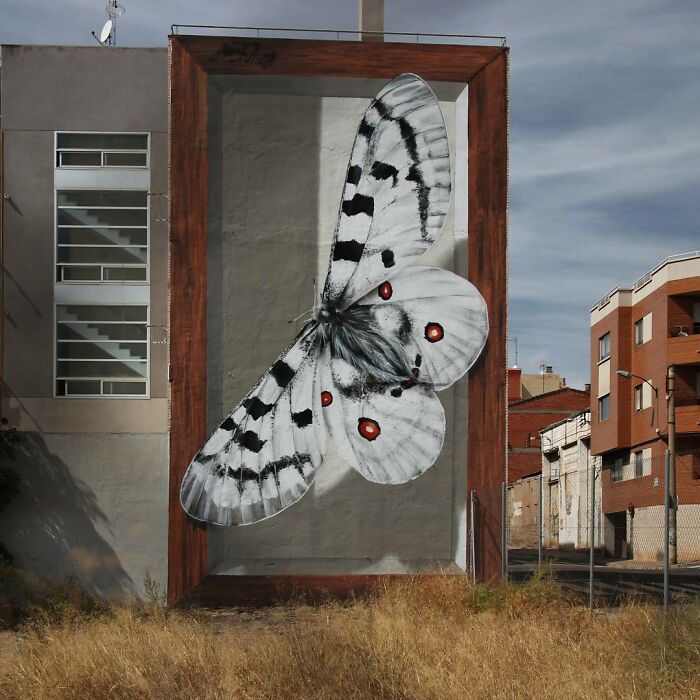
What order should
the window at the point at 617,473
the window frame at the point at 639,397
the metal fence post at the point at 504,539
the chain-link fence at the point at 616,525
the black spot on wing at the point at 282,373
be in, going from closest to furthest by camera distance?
the metal fence post at the point at 504,539 < the black spot on wing at the point at 282,373 < the chain-link fence at the point at 616,525 < the window frame at the point at 639,397 < the window at the point at 617,473

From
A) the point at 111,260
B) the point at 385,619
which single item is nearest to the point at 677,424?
the point at 111,260

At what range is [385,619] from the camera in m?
13.7

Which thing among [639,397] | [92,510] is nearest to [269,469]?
[92,510]

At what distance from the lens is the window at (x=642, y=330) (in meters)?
49.2

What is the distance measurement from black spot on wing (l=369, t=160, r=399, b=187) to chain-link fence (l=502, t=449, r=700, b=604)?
592 cm

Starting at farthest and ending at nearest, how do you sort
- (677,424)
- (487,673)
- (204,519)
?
(677,424) → (204,519) → (487,673)

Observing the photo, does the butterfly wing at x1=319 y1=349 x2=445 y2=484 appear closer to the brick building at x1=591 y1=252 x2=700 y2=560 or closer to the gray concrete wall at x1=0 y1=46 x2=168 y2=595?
the gray concrete wall at x1=0 y1=46 x2=168 y2=595

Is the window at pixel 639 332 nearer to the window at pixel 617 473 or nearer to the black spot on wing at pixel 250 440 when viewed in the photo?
the window at pixel 617 473

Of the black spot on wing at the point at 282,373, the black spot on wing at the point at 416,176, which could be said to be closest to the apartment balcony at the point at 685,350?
the black spot on wing at the point at 416,176

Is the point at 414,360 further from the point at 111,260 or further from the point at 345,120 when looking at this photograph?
the point at 111,260

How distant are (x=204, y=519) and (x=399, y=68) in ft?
28.3

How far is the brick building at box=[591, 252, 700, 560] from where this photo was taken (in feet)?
149

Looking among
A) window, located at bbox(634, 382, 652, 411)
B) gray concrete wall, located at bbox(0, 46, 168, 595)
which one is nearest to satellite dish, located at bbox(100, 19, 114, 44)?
gray concrete wall, located at bbox(0, 46, 168, 595)

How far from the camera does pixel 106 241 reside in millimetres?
21219
